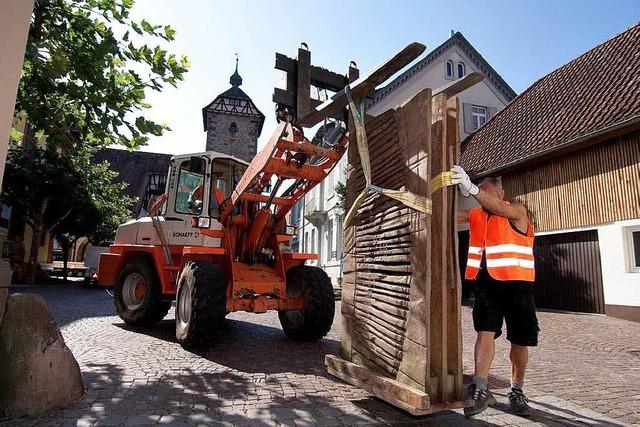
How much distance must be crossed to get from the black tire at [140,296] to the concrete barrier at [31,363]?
11.6ft

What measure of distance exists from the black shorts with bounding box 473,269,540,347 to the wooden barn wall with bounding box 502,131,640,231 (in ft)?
22.6

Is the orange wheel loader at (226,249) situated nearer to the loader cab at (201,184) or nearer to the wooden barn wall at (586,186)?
the loader cab at (201,184)

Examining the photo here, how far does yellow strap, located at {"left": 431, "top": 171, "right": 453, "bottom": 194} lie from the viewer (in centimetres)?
302

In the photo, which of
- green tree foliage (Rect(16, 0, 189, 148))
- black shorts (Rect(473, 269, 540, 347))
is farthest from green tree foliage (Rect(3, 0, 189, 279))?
black shorts (Rect(473, 269, 540, 347))

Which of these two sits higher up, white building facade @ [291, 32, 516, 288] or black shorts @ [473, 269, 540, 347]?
white building facade @ [291, 32, 516, 288]

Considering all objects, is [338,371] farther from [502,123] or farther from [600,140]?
[502,123]

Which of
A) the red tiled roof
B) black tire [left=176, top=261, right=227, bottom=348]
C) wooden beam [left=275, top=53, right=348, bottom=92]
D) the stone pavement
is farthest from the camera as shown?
the red tiled roof

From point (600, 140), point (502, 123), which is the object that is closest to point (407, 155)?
point (600, 140)

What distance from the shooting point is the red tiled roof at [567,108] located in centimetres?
1110

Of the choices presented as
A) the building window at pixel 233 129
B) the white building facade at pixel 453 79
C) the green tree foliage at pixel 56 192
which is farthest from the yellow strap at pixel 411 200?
the building window at pixel 233 129

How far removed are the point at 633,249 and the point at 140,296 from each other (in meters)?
10.6

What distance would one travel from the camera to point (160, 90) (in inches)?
237

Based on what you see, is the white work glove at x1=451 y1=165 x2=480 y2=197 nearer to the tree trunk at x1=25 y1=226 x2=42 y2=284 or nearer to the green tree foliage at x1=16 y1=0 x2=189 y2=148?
the green tree foliage at x1=16 y1=0 x2=189 y2=148

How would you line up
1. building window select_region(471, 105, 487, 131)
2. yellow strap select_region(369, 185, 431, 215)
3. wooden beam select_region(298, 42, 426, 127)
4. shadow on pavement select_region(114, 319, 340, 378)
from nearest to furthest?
yellow strap select_region(369, 185, 431, 215)
wooden beam select_region(298, 42, 426, 127)
shadow on pavement select_region(114, 319, 340, 378)
building window select_region(471, 105, 487, 131)
